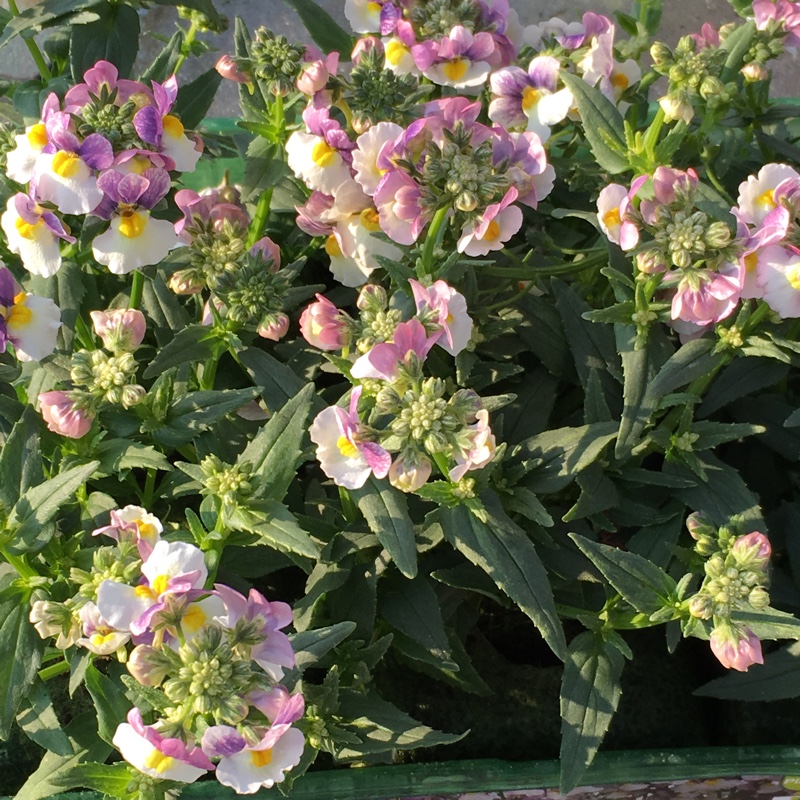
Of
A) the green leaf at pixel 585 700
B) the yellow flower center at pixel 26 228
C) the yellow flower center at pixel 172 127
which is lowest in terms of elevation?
the green leaf at pixel 585 700

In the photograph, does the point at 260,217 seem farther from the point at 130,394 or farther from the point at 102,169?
the point at 130,394

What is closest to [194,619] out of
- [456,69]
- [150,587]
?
[150,587]

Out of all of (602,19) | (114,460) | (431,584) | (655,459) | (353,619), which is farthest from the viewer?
(655,459)

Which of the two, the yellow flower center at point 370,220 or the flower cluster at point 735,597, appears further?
the yellow flower center at point 370,220

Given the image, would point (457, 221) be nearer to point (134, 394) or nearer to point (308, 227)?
point (308, 227)

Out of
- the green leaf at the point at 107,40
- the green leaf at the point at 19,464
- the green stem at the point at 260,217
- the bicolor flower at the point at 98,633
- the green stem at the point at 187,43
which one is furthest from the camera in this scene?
the green stem at the point at 187,43

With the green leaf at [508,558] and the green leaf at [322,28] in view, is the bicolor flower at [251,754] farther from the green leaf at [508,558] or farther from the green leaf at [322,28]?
the green leaf at [322,28]

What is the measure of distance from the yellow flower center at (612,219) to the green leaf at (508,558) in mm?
503

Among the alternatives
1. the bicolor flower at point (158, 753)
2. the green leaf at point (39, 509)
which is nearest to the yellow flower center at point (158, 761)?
the bicolor flower at point (158, 753)

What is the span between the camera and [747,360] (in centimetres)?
178

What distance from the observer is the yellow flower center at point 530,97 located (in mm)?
1720

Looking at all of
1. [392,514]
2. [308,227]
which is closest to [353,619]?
[392,514]

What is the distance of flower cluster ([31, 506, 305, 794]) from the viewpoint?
3.74 feet

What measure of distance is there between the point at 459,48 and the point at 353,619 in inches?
40.1
